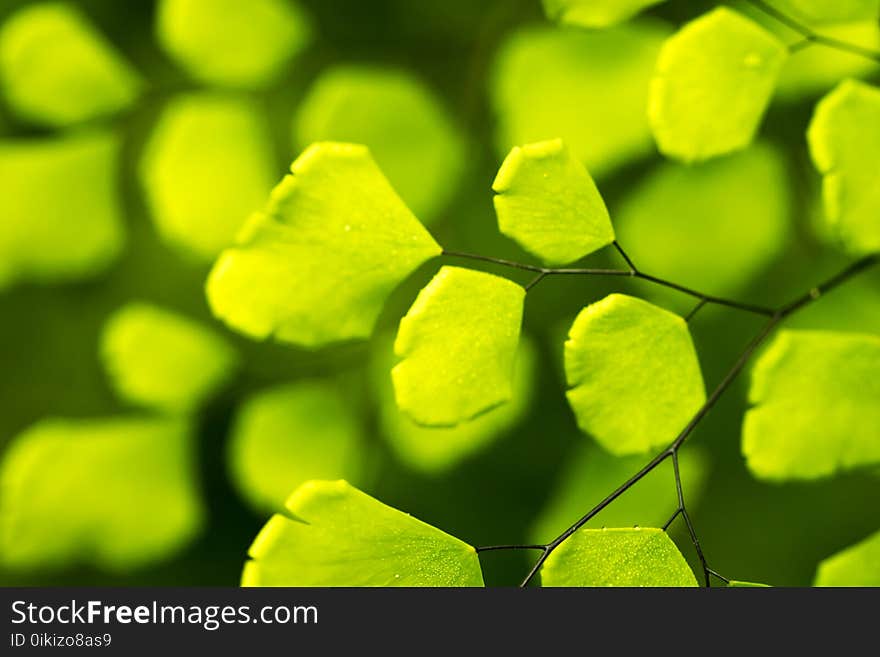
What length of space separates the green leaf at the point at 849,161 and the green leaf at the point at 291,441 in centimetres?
28

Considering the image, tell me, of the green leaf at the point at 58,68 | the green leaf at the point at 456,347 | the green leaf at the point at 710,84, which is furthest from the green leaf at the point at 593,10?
the green leaf at the point at 58,68

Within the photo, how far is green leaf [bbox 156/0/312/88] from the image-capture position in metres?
0.45

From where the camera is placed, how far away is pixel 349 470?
1.58 ft

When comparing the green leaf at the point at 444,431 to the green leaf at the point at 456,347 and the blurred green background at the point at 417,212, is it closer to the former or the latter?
the blurred green background at the point at 417,212

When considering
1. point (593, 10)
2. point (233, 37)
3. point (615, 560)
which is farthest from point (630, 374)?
point (233, 37)

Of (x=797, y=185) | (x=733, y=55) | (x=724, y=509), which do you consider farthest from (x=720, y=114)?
(x=724, y=509)

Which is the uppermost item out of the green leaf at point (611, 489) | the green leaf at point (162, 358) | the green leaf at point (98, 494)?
the green leaf at point (162, 358)

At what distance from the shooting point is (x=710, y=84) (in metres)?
0.38

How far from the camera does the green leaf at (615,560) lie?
33cm

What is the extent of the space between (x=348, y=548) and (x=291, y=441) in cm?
15

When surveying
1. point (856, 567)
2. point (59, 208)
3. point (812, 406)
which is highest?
point (59, 208)

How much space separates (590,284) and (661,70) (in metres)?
0.15

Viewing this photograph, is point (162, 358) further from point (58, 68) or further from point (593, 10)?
point (593, 10)

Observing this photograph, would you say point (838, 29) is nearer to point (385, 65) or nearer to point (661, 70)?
point (661, 70)
